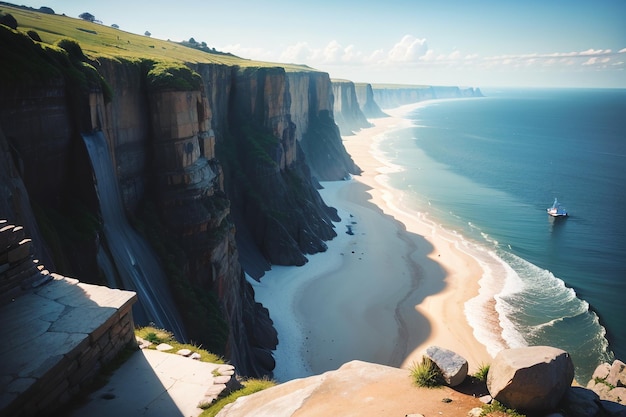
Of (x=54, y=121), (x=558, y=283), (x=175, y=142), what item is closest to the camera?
(x=54, y=121)

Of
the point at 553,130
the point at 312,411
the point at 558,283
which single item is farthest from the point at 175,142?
the point at 553,130

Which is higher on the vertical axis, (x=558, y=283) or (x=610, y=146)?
(x=610, y=146)

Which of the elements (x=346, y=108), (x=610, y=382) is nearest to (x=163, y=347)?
(x=610, y=382)

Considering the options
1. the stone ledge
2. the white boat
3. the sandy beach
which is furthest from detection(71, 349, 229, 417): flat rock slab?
the white boat

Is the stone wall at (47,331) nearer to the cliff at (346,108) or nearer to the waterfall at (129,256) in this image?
the waterfall at (129,256)

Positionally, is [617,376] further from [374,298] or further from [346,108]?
[346,108]

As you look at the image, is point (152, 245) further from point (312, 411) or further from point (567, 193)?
point (567, 193)

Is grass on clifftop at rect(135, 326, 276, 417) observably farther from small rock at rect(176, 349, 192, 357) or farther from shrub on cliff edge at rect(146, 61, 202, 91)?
shrub on cliff edge at rect(146, 61, 202, 91)
